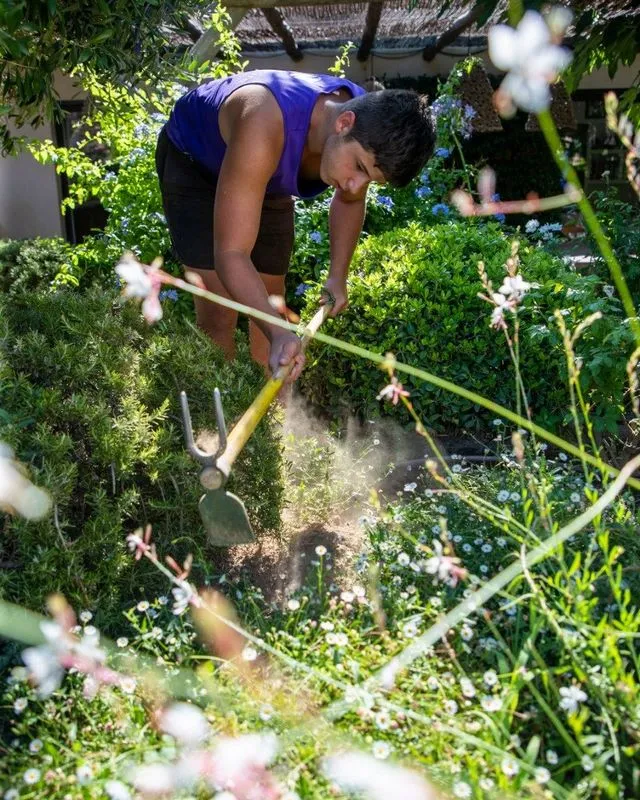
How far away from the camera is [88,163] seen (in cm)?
466

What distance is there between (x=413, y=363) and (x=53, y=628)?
215cm

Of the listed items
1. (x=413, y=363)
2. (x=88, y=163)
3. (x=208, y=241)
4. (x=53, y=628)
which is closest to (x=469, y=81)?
(x=88, y=163)

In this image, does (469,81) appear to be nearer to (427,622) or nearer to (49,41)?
(49,41)

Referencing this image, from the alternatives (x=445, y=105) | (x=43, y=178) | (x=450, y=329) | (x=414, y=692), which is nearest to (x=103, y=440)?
(x=414, y=692)

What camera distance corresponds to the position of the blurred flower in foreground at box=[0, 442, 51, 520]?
1.71 meters

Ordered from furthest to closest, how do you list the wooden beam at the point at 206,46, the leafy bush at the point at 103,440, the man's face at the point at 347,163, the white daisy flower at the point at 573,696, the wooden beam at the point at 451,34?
the wooden beam at the point at 451,34, the wooden beam at the point at 206,46, the man's face at the point at 347,163, the leafy bush at the point at 103,440, the white daisy flower at the point at 573,696

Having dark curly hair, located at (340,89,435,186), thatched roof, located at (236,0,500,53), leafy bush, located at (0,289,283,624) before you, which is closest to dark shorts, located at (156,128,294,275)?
leafy bush, located at (0,289,283,624)

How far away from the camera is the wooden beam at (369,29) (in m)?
6.80

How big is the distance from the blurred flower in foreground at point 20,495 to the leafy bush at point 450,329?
1.76 meters

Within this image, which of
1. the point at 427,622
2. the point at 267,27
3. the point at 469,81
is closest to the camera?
the point at 427,622

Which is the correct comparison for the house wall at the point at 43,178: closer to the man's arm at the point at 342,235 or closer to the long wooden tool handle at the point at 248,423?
the man's arm at the point at 342,235

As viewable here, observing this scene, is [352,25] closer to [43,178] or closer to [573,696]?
[43,178]

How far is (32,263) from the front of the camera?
18.7 feet

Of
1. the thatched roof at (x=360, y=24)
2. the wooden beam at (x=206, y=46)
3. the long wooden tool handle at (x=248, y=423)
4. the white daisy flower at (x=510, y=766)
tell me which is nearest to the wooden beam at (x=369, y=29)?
the thatched roof at (x=360, y=24)
